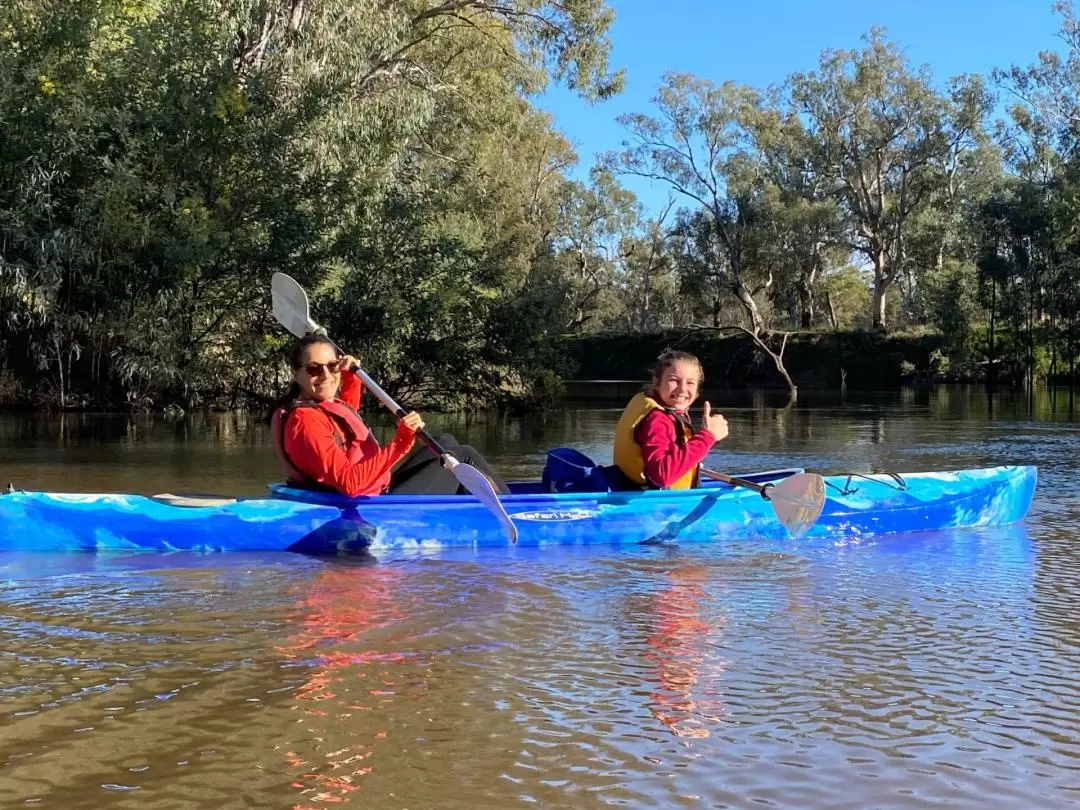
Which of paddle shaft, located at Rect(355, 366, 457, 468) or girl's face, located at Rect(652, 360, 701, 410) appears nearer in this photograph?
paddle shaft, located at Rect(355, 366, 457, 468)

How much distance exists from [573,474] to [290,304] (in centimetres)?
249

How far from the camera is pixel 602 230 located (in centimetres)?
5419

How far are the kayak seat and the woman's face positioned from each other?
1.41 metres

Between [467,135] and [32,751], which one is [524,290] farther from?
[32,751]

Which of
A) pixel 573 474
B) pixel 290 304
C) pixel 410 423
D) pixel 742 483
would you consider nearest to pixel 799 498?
pixel 742 483

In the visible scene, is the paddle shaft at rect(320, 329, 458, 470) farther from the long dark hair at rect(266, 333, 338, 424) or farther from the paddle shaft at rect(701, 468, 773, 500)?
the paddle shaft at rect(701, 468, 773, 500)

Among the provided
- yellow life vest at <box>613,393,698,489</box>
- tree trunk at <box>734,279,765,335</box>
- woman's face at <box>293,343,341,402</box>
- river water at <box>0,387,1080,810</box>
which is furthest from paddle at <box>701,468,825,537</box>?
tree trunk at <box>734,279,765,335</box>

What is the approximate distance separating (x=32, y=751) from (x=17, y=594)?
83.8 inches

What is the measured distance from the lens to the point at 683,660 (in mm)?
3906

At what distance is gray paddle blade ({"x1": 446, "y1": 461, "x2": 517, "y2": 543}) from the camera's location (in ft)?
18.4

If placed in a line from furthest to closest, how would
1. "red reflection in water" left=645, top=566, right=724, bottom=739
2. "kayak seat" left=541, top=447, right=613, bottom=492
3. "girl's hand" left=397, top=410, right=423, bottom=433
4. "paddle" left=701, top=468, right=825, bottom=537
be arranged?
A: 1. "kayak seat" left=541, top=447, right=613, bottom=492
2. "paddle" left=701, top=468, right=825, bottom=537
3. "girl's hand" left=397, top=410, right=423, bottom=433
4. "red reflection in water" left=645, top=566, right=724, bottom=739

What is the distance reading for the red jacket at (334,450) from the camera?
561 cm

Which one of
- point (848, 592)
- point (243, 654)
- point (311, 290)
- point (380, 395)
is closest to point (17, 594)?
point (243, 654)

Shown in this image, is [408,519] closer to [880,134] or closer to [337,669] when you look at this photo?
[337,669]
